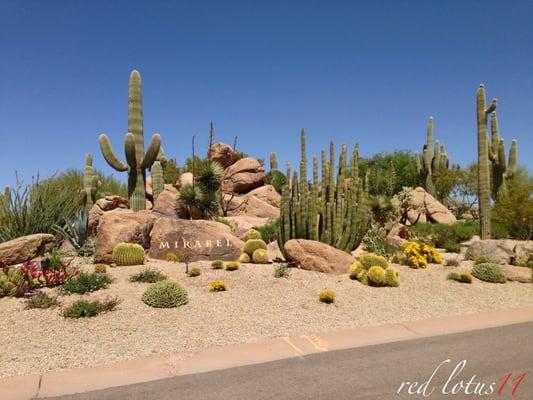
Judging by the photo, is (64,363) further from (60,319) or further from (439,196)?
(439,196)

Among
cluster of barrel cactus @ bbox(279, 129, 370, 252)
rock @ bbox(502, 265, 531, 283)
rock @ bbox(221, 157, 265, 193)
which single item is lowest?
rock @ bbox(502, 265, 531, 283)

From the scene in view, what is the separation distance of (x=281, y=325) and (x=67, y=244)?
31.2 ft

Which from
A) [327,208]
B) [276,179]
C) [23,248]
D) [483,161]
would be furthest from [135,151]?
[276,179]

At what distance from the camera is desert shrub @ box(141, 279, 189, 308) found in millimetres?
7019

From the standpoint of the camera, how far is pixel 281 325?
21.3ft

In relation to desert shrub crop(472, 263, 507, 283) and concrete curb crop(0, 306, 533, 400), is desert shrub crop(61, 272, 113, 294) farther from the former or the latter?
desert shrub crop(472, 263, 507, 283)

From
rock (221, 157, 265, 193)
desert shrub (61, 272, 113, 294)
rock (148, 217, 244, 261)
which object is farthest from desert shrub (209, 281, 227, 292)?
rock (221, 157, 265, 193)

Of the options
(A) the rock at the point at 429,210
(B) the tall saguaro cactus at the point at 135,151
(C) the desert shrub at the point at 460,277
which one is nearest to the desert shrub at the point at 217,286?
(C) the desert shrub at the point at 460,277

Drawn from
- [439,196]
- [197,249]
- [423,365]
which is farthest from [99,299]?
[439,196]

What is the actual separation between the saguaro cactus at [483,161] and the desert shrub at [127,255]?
13411 millimetres

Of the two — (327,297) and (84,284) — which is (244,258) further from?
(84,284)

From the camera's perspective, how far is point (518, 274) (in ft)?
33.3

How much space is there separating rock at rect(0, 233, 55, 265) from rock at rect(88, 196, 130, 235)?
197 inches

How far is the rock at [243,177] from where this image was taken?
28.2m
